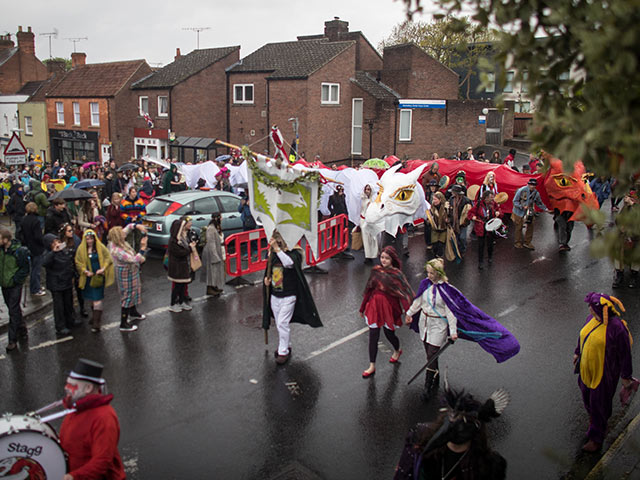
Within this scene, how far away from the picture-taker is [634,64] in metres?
2.60

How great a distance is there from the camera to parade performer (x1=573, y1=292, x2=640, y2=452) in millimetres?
6281

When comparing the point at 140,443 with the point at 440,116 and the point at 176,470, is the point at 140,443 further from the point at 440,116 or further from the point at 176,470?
the point at 440,116

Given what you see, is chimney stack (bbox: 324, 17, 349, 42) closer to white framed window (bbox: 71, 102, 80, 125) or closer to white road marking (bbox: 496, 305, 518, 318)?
white framed window (bbox: 71, 102, 80, 125)

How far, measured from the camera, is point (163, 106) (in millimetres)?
34344

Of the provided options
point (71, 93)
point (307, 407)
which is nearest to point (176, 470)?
point (307, 407)

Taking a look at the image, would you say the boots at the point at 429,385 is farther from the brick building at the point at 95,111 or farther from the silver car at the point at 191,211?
the brick building at the point at 95,111

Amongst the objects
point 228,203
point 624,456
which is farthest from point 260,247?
point 624,456

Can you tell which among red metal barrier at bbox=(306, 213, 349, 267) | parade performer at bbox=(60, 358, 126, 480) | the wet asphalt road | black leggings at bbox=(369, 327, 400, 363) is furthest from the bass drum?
red metal barrier at bbox=(306, 213, 349, 267)

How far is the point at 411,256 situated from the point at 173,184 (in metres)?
8.94

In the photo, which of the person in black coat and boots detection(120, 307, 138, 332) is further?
boots detection(120, 307, 138, 332)

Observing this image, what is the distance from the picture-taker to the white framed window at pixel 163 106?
34053mm

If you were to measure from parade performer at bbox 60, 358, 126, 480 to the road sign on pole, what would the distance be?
12593 mm

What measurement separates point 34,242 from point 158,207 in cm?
369

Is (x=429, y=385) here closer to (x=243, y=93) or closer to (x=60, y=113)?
(x=243, y=93)
